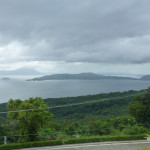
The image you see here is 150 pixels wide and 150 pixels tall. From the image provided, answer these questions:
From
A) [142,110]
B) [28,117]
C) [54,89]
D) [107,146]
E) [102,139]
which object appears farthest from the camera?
[54,89]

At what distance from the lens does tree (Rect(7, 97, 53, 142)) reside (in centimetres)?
599

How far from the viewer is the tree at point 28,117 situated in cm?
599

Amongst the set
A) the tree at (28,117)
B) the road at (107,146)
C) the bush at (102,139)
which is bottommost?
the road at (107,146)

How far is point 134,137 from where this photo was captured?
243 inches

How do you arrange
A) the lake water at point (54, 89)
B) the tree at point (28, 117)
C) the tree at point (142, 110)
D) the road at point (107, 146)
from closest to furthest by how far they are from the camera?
the road at point (107, 146)
the tree at point (28, 117)
the tree at point (142, 110)
the lake water at point (54, 89)

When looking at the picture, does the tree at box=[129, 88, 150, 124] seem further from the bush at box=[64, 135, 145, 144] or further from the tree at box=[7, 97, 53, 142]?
the tree at box=[7, 97, 53, 142]

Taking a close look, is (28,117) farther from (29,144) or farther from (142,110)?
(142,110)

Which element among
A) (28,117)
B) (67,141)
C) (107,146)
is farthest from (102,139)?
(28,117)

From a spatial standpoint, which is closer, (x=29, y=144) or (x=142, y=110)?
(x=29, y=144)

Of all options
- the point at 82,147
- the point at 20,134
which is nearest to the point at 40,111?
the point at 20,134

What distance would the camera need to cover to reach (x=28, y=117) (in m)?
6.00

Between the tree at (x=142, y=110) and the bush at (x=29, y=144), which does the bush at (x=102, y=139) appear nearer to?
the bush at (x=29, y=144)

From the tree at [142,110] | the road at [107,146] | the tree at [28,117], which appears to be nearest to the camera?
the road at [107,146]

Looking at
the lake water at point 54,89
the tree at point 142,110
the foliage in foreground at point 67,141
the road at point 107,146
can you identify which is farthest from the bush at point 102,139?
the lake water at point 54,89
